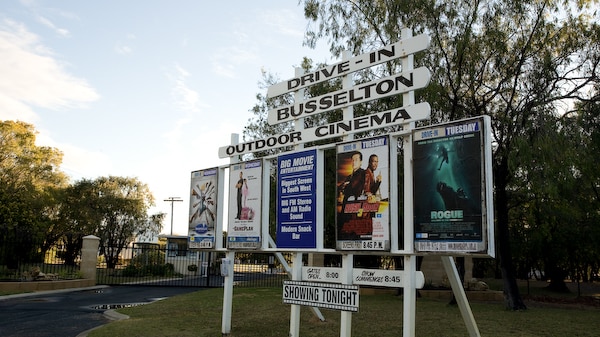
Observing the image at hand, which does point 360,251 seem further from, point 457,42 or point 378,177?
point 457,42

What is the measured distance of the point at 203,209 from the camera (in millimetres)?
11156

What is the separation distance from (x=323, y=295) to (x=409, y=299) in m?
1.59

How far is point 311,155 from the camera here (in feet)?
29.3

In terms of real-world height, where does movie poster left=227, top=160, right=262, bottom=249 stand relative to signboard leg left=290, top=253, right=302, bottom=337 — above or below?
above

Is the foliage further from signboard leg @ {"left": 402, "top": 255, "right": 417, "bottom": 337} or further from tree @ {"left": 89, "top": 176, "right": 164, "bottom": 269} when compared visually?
signboard leg @ {"left": 402, "top": 255, "right": 417, "bottom": 337}

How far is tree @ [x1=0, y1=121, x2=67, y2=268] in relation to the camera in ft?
109

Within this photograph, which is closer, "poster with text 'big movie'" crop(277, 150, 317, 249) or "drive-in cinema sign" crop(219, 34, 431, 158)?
"drive-in cinema sign" crop(219, 34, 431, 158)

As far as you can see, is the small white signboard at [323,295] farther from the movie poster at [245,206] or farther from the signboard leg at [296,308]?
the movie poster at [245,206]

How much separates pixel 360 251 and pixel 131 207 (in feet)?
146

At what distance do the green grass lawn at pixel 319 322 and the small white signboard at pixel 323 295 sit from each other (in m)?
1.81

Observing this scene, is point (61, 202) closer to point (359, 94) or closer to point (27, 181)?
point (27, 181)

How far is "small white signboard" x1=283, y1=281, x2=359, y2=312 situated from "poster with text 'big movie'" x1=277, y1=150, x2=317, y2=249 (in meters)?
0.70

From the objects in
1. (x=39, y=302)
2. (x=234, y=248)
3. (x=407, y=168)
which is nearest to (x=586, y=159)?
(x=407, y=168)

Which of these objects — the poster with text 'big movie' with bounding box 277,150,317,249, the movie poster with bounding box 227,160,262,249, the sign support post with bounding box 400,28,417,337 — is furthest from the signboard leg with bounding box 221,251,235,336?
the sign support post with bounding box 400,28,417,337
